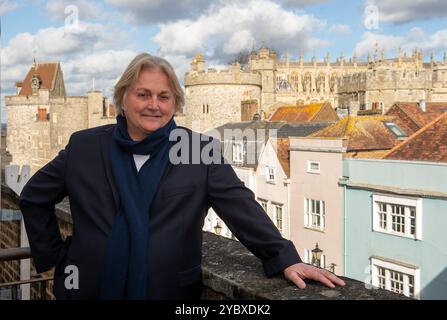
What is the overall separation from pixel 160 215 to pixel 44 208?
56 centimetres

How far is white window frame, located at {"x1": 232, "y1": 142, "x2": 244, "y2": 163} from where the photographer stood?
58.8 ft

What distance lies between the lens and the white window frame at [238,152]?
58.8 ft

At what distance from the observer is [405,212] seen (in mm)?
11000

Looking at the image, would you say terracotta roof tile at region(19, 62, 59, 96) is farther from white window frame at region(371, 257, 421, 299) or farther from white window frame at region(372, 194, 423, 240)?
white window frame at region(371, 257, 421, 299)

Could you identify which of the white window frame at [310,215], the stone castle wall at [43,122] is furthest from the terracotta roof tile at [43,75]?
the white window frame at [310,215]

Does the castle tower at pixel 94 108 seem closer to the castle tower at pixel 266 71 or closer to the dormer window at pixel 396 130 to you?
the castle tower at pixel 266 71

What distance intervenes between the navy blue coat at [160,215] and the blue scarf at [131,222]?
3cm

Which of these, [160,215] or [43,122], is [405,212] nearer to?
[160,215]

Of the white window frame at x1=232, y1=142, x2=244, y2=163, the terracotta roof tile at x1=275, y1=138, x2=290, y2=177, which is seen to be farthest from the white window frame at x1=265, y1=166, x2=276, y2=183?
the white window frame at x1=232, y1=142, x2=244, y2=163

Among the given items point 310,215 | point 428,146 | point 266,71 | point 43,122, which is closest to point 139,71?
point 428,146

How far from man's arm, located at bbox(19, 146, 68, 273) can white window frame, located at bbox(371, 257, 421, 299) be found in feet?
30.1

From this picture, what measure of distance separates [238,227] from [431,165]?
31.3ft
